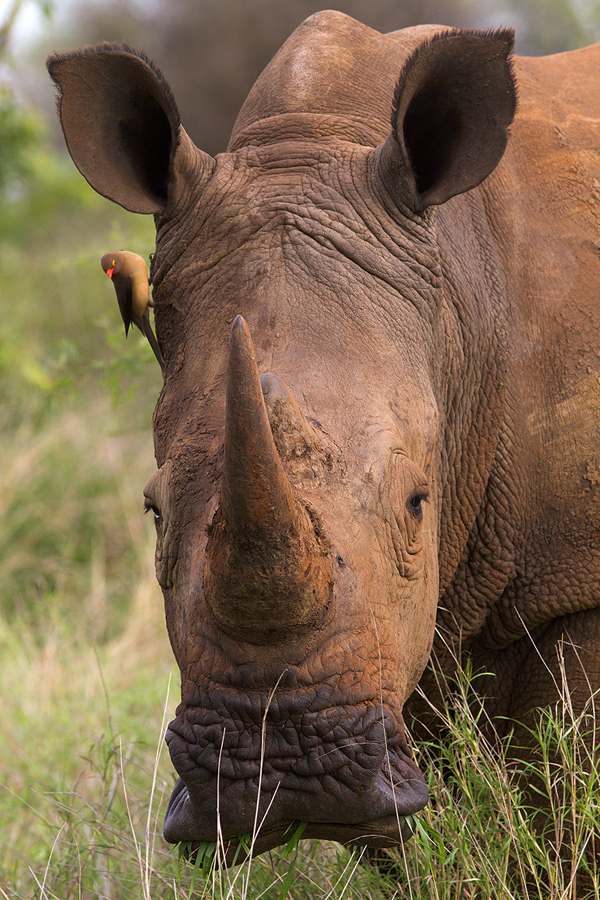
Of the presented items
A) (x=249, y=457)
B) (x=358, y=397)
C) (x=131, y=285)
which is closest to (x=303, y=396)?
A: (x=358, y=397)

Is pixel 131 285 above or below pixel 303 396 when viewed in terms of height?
below

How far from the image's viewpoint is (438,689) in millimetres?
3701

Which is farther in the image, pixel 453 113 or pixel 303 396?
pixel 453 113

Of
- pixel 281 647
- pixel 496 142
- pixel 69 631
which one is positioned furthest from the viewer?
pixel 69 631

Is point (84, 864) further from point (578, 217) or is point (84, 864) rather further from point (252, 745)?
point (578, 217)

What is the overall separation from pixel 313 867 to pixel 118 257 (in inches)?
99.7

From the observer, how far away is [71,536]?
9266 mm

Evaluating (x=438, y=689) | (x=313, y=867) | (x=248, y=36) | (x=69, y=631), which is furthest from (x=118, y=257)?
(x=248, y=36)

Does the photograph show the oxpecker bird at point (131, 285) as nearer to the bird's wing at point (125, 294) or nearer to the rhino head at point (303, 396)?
the bird's wing at point (125, 294)

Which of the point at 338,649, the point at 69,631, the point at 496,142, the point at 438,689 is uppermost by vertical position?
the point at 496,142

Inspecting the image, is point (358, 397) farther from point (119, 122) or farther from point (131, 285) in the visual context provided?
point (131, 285)

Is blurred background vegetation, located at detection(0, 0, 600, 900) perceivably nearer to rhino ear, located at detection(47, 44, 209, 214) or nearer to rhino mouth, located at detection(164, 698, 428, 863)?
rhino mouth, located at detection(164, 698, 428, 863)

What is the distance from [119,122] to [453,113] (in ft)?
3.41

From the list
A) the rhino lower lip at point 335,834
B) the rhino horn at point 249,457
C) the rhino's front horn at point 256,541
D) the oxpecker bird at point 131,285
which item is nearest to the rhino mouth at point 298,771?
the rhino lower lip at point 335,834
